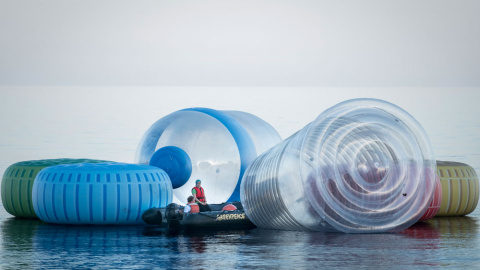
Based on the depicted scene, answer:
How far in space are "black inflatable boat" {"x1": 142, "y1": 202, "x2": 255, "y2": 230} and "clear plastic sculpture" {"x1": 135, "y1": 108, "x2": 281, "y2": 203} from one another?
2478 millimetres

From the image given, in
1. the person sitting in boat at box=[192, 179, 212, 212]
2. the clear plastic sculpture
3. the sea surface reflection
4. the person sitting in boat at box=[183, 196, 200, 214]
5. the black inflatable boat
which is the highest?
the clear plastic sculpture

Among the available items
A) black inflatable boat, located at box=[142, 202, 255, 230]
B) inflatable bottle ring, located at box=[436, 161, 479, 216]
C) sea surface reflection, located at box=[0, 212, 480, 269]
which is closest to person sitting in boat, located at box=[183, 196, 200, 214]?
black inflatable boat, located at box=[142, 202, 255, 230]

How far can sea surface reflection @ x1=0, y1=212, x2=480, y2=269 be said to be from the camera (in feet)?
54.8

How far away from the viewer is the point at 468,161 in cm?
3719

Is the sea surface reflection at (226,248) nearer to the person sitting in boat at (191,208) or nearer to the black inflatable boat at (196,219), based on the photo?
the black inflatable boat at (196,219)

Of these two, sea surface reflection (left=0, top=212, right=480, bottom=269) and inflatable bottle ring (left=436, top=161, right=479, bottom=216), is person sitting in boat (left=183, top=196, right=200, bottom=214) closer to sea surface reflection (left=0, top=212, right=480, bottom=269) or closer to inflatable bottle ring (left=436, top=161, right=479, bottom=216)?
sea surface reflection (left=0, top=212, right=480, bottom=269)

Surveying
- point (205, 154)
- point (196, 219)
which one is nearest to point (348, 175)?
point (196, 219)

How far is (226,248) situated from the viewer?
18344 mm

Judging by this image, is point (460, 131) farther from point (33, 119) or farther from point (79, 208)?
point (79, 208)

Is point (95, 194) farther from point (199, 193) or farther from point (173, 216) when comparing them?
point (199, 193)

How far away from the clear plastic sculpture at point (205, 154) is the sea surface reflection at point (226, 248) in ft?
9.62

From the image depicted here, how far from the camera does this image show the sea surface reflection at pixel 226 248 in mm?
16703

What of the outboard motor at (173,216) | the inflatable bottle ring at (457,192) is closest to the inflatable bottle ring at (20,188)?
the outboard motor at (173,216)

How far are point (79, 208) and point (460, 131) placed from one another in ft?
117
